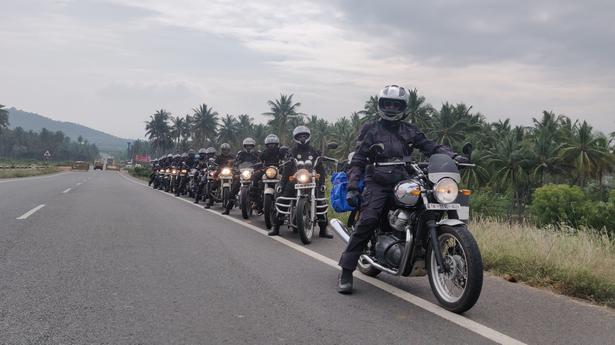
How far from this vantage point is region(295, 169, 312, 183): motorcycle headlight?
26.3 feet

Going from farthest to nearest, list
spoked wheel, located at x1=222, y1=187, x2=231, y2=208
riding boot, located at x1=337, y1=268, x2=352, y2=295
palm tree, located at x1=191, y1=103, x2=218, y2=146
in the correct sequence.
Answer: palm tree, located at x1=191, y1=103, x2=218, y2=146 → spoked wheel, located at x1=222, y1=187, x2=231, y2=208 → riding boot, located at x1=337, y1=268, x2=352, y2=295

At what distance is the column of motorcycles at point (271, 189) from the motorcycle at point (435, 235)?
9.53ft

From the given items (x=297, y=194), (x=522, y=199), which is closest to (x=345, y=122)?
(x=522, y=199)

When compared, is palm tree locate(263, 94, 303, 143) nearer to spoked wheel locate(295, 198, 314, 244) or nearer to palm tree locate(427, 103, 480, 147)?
palm tree locate(427, 103, 480, 147)

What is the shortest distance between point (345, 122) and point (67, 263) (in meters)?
107

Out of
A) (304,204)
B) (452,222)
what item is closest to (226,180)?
(304,204)

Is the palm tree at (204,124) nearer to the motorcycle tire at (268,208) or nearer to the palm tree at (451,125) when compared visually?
the palm tree at (451,125)

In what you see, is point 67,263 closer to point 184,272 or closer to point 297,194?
point 184,272

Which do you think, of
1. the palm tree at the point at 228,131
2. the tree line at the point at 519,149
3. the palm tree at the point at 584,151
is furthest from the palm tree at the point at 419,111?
the palm tree at the point at 228,131

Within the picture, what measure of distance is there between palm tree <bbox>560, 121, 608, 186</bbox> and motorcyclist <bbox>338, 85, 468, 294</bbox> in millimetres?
72899

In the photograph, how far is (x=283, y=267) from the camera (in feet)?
19.6

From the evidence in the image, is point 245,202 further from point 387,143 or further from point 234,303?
point 234,303

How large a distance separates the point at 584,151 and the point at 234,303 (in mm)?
76402

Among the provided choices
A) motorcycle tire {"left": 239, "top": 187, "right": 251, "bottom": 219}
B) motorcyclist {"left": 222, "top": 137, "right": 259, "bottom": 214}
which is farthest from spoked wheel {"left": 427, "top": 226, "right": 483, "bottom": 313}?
motorcyclist {"left": 222, "top": 137, "right": 259, "bottom": 214}
